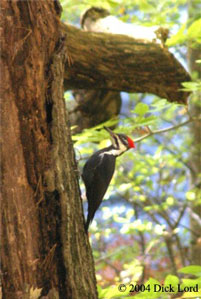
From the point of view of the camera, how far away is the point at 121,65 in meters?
2.32

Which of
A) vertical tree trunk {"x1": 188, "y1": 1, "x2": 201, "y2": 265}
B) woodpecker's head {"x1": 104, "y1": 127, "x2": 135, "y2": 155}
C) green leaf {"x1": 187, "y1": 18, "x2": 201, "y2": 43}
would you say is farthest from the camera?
vertical tree trunk {"x1": 188, "y1": 1, "x2": 201, "y2": 265}

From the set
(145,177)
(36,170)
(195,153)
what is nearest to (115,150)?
(36,170)

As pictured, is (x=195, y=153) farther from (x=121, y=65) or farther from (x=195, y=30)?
(x=195, y=30)

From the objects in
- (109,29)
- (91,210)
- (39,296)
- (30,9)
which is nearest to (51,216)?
(39,296)

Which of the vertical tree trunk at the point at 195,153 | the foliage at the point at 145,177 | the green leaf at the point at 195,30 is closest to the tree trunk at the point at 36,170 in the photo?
the foliage at the point at 145,177

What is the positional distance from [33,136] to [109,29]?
5.42 feet

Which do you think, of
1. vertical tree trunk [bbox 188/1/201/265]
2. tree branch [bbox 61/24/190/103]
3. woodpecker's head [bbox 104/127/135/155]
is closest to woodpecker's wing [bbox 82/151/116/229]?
woodpecker's head [bbox 104/127/135/155]

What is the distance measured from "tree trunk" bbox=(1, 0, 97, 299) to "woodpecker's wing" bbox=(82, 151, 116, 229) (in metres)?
0.53

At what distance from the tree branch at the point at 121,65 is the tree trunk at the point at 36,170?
2.66 ft

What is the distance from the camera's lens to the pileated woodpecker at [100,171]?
6.53ft

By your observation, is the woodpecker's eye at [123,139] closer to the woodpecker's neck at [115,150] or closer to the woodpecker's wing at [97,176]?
the woodpecker's neck at [115,150]

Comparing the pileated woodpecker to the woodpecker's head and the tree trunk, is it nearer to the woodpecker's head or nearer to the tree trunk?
the woodpecker's head

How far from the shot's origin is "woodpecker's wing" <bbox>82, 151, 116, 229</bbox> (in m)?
1.98

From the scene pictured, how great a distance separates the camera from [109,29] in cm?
270
